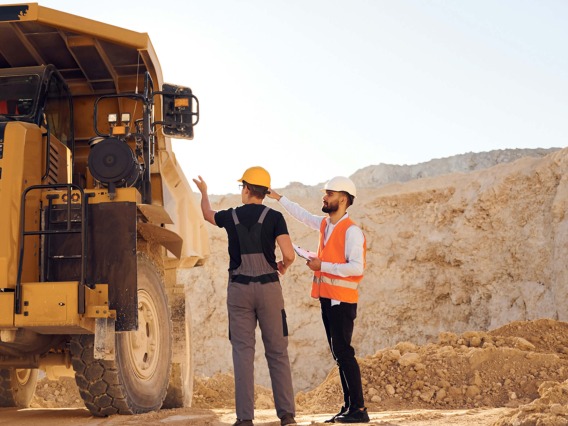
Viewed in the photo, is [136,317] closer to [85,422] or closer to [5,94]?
[85,422]

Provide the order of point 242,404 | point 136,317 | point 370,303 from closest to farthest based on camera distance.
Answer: point 242,404, point 136,317, point 370,303

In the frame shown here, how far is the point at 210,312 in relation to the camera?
24.5m

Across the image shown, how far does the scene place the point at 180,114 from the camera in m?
7.09

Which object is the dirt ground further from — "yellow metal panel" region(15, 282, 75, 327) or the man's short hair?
the man's short hair

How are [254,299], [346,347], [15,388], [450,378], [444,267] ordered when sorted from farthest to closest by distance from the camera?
[444,267] < [450,378] < [15,388] < [346,347] < [254,299]

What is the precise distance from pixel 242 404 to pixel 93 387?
1.54 m

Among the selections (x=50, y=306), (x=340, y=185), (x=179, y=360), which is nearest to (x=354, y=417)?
(x=340, y=185)

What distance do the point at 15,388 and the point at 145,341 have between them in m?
2.82

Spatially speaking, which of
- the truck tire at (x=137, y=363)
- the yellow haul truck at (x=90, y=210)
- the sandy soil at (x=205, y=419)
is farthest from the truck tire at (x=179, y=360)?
the sandy soil at (x=205, y=419)

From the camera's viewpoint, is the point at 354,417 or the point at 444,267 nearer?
the point at 354,417

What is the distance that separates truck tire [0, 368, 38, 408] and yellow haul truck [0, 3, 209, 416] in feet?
4.69

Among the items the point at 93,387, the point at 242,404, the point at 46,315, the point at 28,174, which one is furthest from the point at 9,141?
the point at 242,404

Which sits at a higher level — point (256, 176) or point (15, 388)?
point (256, 176)

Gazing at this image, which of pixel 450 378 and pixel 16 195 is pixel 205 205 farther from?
pixel 450 378
